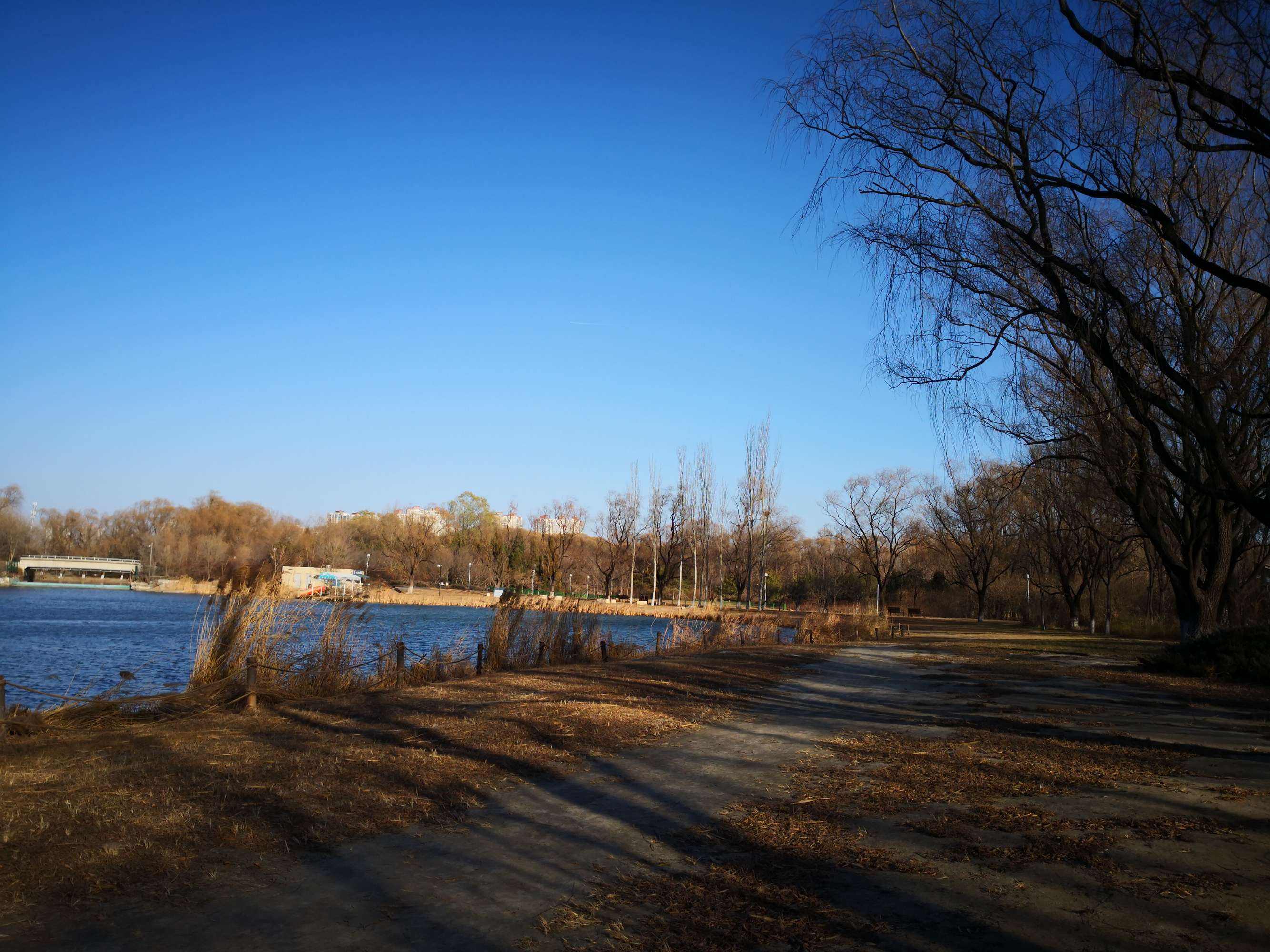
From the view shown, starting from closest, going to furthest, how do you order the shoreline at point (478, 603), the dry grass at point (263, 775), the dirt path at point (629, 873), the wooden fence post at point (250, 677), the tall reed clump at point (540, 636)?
the dirt path at point (629, 873), the dry grass at point (263, 775), the wooden fence post at point (250, 677), the tall reed clump at point (540, 636), the shoreline at point (478, 603)

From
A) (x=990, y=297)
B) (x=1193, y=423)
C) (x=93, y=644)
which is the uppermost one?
(x=990, y=297)

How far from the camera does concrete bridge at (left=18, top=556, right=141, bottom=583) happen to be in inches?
3474

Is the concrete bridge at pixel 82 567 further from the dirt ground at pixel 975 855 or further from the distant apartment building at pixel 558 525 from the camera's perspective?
the dirt ground at pixel 975 855

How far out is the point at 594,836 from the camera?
5.27 metres

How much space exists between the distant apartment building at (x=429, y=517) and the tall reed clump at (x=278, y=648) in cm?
9043

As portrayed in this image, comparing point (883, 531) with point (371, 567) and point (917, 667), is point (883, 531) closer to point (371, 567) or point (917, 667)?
point (917, 667)

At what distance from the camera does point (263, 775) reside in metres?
6.43

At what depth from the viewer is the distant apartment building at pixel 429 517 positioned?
10181 cm

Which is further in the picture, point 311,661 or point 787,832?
point 311,661

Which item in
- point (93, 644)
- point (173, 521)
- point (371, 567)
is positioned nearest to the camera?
point (93, 644)

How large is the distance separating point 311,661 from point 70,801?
622 cm

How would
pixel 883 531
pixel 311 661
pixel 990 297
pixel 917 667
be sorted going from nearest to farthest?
pixel 990 297
pixel 311 661
pixel 917 667
pixel 883 531

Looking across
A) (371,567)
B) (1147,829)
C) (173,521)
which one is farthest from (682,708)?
(173,521)

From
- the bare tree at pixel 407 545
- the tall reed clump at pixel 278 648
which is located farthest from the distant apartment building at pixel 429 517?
the tall reed clump at pixel 278 648
